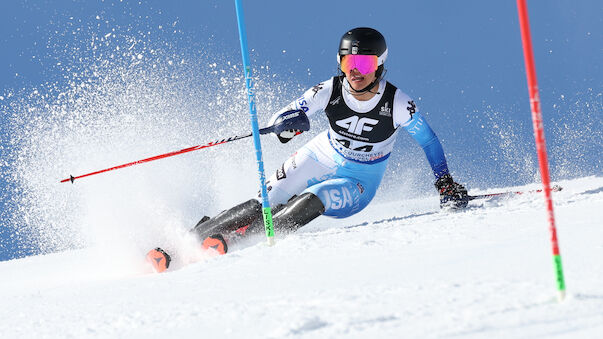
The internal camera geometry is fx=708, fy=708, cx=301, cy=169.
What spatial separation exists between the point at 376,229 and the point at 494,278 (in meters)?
1.57

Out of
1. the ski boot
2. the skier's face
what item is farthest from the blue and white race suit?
the ski boot

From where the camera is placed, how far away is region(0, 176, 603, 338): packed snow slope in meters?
1.99

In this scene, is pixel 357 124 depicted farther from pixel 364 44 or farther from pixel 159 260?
pixel 159 260

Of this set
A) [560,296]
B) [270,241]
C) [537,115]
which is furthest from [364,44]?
[560,296]

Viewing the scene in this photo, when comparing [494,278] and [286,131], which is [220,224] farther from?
[494,278]

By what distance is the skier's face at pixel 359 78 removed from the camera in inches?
182

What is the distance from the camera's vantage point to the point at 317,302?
2.33m

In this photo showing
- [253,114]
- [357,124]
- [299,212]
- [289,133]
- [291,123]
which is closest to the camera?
[253,114]

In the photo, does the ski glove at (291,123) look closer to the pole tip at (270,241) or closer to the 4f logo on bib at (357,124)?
the 4f logo on bib at (357,124)

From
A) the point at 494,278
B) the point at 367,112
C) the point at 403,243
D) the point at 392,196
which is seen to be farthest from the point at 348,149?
the point at 494,278

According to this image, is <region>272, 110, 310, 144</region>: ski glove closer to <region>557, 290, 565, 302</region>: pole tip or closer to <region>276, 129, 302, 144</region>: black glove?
<region>276, 129, 302, 144</region>: black glove

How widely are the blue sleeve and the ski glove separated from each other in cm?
77

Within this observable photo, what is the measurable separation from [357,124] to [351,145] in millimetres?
169

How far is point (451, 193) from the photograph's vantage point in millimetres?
4633
